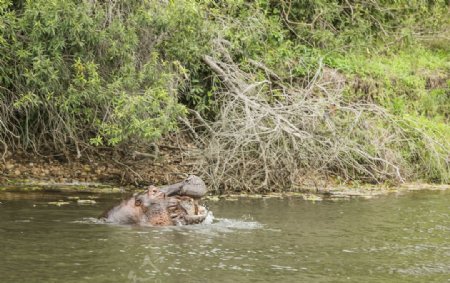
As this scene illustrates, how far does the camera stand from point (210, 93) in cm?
1680

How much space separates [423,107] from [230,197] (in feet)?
25.1

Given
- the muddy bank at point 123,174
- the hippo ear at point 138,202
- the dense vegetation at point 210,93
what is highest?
the dense vegetation at point 210,93

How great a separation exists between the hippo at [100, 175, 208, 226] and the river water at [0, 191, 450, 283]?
0.20m

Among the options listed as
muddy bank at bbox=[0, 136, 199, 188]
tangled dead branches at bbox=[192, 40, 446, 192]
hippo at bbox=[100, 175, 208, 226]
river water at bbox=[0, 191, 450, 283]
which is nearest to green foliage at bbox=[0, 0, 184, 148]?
muddy bank at bbox=[0, 136, 199, 188]

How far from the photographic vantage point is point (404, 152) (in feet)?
56.5

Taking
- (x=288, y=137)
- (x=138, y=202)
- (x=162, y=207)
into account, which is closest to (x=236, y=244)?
(x=162, y=207)

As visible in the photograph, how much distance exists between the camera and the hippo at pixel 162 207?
1126 cm

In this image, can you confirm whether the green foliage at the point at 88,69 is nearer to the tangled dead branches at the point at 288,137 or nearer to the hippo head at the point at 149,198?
the tangled dead branches at the point at 288,137

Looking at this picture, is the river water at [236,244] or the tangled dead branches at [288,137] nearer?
the river water at [236,244]

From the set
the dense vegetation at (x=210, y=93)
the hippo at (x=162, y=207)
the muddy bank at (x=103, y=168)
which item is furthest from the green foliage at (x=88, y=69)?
the hippo at (x=162, y=207)

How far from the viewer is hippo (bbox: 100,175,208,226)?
11258mm

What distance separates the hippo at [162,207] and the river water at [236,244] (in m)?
0.20

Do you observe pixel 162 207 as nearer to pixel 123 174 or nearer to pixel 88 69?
pixel 88 69

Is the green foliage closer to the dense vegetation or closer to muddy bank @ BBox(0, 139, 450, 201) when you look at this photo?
the dense vegetation
